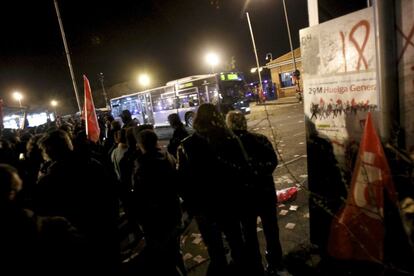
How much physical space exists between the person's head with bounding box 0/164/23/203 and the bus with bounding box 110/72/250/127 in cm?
1631

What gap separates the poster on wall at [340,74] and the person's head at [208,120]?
1047 millimetres

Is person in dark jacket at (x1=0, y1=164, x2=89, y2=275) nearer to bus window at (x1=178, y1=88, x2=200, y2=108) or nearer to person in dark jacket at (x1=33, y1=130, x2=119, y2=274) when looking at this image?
person in dark jacket at (x1=33, y1=130, x2=119, y2=274)

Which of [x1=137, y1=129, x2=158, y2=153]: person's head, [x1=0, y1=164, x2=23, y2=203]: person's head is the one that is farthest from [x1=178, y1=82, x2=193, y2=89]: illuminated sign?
[x1=0, y1=164, x2=23, y2=203]: person's head

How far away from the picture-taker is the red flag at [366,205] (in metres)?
2.42

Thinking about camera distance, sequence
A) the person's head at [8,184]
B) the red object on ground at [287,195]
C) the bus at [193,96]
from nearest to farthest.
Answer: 1. the person's head at [8,184]
2. the red object on ground at [287,195]
3. the bus at [193,96]

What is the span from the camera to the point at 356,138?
2.97 m

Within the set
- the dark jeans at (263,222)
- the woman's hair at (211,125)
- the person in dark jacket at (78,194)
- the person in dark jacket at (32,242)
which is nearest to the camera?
the person in dark jacket at (32,242)

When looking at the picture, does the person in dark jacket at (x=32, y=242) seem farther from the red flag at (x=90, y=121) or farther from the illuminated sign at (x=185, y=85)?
the illuminated sign at (x=185, y=85)

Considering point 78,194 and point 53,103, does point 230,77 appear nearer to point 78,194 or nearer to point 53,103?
point 78,194

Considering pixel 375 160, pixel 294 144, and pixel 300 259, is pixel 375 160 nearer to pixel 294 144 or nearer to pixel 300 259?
pixel 300 259

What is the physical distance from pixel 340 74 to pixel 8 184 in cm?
295

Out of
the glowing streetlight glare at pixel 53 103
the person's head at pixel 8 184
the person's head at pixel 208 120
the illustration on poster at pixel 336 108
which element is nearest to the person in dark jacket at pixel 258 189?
the person's head at pixel 208 120

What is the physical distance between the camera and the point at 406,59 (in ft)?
7.77

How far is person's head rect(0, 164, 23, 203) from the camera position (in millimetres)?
1849
